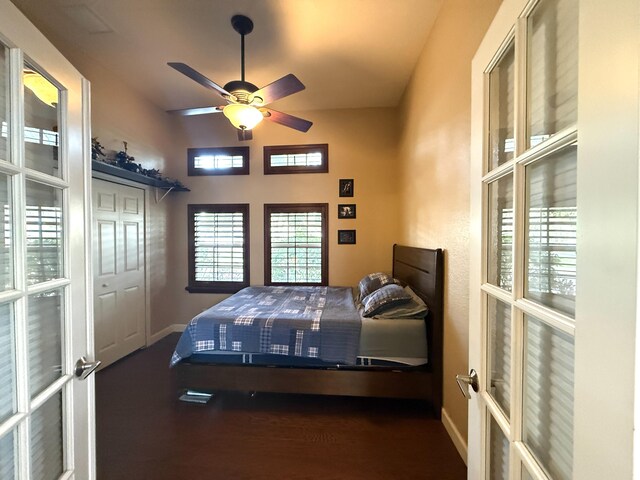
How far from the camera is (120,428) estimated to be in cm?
199

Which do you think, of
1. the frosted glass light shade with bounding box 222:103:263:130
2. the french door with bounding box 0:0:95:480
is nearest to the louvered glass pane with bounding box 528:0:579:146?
the french door with bounding box 0:0:95:480

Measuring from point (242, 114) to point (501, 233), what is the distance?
2057 millimetres

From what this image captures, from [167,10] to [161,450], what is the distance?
10.5 ft

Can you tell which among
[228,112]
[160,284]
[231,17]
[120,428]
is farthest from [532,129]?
[160,284]

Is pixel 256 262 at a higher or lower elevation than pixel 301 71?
lower

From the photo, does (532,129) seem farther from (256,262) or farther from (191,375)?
(256,262)

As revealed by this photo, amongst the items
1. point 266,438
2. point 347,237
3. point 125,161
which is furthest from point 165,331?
point 347,237

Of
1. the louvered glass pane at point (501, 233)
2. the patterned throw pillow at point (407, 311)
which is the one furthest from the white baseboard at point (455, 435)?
the louvered glass pane at point (501, 233)

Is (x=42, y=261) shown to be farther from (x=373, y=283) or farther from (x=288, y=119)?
(x=373, y=283)

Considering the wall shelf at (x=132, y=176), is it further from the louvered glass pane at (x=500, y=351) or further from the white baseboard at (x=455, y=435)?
the white baseboard at (x=455, y=435)

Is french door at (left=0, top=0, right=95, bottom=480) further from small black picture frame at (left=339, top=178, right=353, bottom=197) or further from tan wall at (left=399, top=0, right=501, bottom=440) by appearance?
small black picture frame at (left=339, top=178, right=353, bottom=197)

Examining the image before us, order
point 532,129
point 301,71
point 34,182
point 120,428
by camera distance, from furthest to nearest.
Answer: point 301,71 < point 120,428 < point 34,182 < point 532,129

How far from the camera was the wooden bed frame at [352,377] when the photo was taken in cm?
208

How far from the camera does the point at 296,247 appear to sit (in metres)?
3.95
